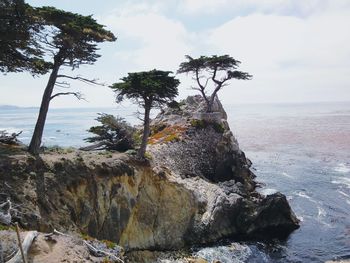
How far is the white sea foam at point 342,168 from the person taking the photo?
5375 centimetres

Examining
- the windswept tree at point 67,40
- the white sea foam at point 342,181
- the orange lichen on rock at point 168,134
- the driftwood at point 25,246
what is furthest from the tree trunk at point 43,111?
the white sea foam at point 342,181

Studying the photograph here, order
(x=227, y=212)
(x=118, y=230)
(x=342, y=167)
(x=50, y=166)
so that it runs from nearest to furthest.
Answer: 1. (x=50, y=166)
2. (x=118, y=230)
3. (x=227, y=212)
4. (x=342, y=167)

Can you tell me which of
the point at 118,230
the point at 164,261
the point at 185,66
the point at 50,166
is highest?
the point at 185,66

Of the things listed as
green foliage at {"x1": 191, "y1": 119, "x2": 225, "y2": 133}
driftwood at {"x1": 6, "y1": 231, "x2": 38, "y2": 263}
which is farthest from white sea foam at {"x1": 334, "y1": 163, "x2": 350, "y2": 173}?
driftwood at {"x1": 6, "y1": 231, "x2": 38, "y2": 263}

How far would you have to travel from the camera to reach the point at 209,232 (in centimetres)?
2869

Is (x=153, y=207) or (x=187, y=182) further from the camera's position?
(x=187, y=182)

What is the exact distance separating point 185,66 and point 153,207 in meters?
23.6

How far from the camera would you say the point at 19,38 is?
20219 mm

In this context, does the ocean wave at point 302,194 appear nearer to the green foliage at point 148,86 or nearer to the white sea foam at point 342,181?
the white sea foam at point 342,181

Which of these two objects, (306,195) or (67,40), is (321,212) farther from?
(67,40)

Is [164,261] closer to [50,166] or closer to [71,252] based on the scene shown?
[50,166]

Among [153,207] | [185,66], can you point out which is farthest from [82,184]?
[185,66]

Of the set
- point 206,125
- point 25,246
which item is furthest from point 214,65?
point 25,246

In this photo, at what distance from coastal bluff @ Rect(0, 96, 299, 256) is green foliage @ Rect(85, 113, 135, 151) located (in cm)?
276
